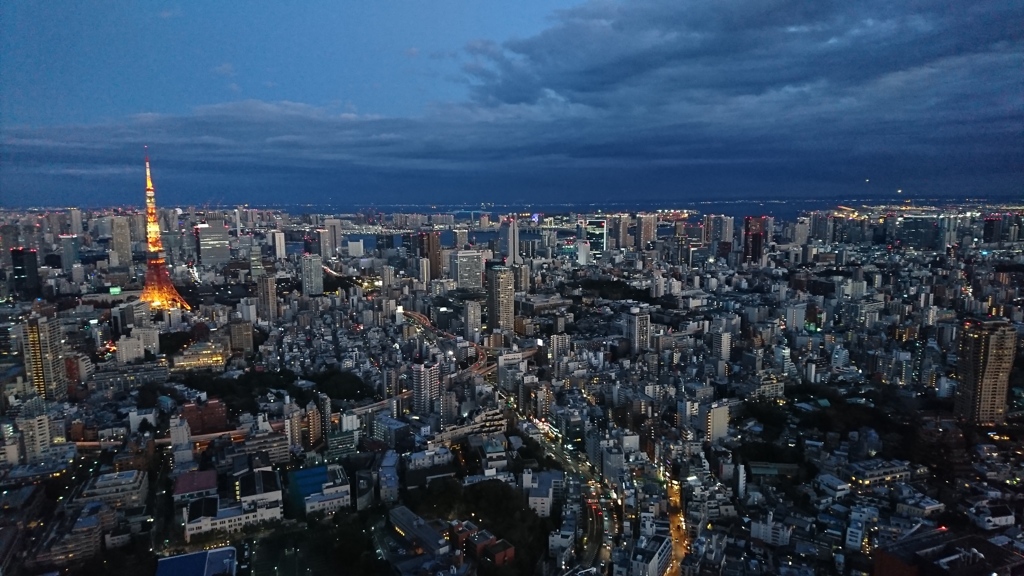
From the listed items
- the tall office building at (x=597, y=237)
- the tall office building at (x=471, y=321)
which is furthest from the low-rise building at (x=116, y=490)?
the tall office building at (x=597, y=237)

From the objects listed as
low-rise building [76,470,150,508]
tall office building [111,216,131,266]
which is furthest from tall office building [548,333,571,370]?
tall office building [111,216,131,266]

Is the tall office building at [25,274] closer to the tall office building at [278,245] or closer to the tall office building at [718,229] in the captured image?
the tall office building at [278,245]

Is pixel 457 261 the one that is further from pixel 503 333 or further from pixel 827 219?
pixel 827 219

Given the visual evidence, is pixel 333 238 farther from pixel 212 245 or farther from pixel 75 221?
pixel 75 221

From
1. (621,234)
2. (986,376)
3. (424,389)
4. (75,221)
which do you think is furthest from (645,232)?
(75,221)

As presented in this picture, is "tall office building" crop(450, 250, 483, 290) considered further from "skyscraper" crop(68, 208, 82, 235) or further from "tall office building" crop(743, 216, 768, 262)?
"skyscraper" crop(68, 208, 82, 235)

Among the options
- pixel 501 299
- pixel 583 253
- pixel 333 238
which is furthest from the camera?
pixel 333 238
